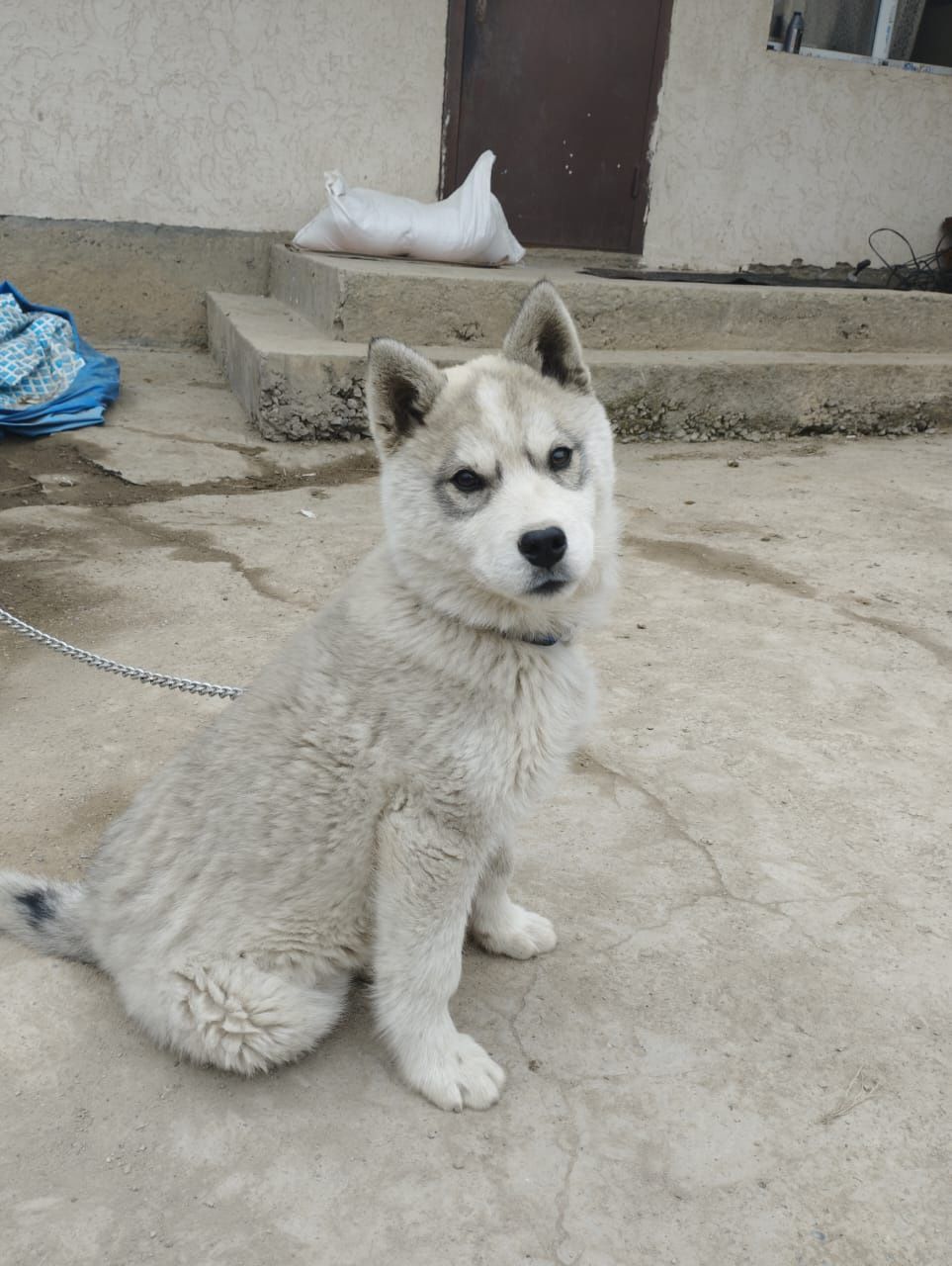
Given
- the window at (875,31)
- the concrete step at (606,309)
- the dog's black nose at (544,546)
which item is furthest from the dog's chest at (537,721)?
the window at (875,31)

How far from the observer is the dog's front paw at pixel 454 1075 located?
186 centimetres

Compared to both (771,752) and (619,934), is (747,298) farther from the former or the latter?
(619,934)

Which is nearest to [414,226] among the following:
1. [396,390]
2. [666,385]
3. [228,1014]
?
[666,385]

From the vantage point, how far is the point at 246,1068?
6.05ft

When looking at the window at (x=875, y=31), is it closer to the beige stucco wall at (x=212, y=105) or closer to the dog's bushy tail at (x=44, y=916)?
the beige stucco wall at (x=212, y=105)

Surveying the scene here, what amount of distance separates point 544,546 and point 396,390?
499 millimetres

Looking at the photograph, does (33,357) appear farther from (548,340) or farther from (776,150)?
(776,150)

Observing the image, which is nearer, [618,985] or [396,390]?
[396,390]

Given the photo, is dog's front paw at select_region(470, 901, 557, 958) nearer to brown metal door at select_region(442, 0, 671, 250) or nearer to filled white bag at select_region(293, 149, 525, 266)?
filled white bag at select_region(293, 149, 525, 266)

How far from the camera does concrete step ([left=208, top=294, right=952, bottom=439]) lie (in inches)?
220

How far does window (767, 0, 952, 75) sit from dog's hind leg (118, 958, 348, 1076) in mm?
8499

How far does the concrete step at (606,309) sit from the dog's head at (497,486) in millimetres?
4004

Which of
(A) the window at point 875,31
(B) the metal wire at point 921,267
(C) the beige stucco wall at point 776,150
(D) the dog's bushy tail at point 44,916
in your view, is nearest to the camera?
(D) the dog's bushy tail at point 44,916

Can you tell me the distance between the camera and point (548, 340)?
7.18 feet
